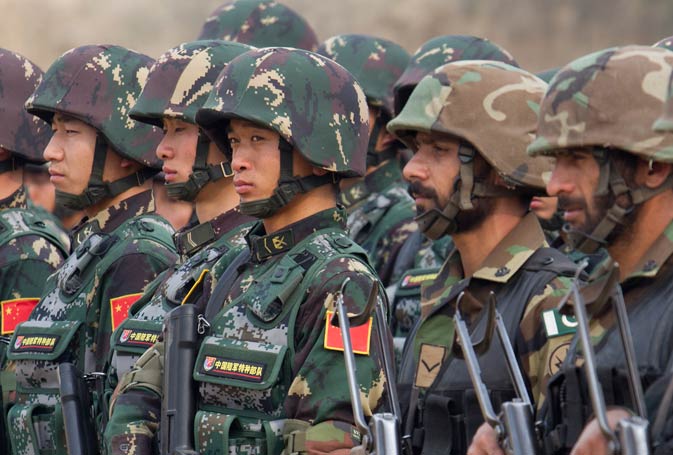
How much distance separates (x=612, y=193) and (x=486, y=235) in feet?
3.95

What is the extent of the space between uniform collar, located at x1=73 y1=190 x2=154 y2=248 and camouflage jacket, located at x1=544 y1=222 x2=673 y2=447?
362 cm

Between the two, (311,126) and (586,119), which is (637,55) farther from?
(311,126)

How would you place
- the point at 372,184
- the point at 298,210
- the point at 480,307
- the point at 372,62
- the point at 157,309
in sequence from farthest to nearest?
the point at 372,62, the point at 372,184, the point at 157,309, the point at 298,210, the point at 480,307

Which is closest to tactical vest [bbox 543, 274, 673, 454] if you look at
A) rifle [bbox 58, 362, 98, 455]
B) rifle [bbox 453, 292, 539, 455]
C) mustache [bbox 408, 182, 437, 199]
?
rifle [bbox 453, 292, 539, 455]

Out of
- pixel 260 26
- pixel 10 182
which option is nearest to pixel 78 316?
pixel 10 182

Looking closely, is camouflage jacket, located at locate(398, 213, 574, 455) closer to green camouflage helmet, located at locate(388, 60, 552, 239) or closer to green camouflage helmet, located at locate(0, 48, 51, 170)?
green camouflage helmet, located at locate(388, 60, 552, 239)

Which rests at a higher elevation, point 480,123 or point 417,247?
point 417,247

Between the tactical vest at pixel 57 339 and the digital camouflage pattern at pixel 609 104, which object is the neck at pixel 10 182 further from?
the digital camouflage pattern at pixel 609 104

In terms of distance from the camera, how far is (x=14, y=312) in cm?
888

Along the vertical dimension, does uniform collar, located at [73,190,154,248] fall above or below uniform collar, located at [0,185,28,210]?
below

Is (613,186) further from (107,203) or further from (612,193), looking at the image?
(107,203)

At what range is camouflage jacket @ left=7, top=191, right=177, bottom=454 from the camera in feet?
26.5

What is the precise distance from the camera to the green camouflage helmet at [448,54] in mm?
10883

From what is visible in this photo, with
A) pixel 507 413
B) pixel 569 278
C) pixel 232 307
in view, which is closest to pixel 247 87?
pixel 232 307
